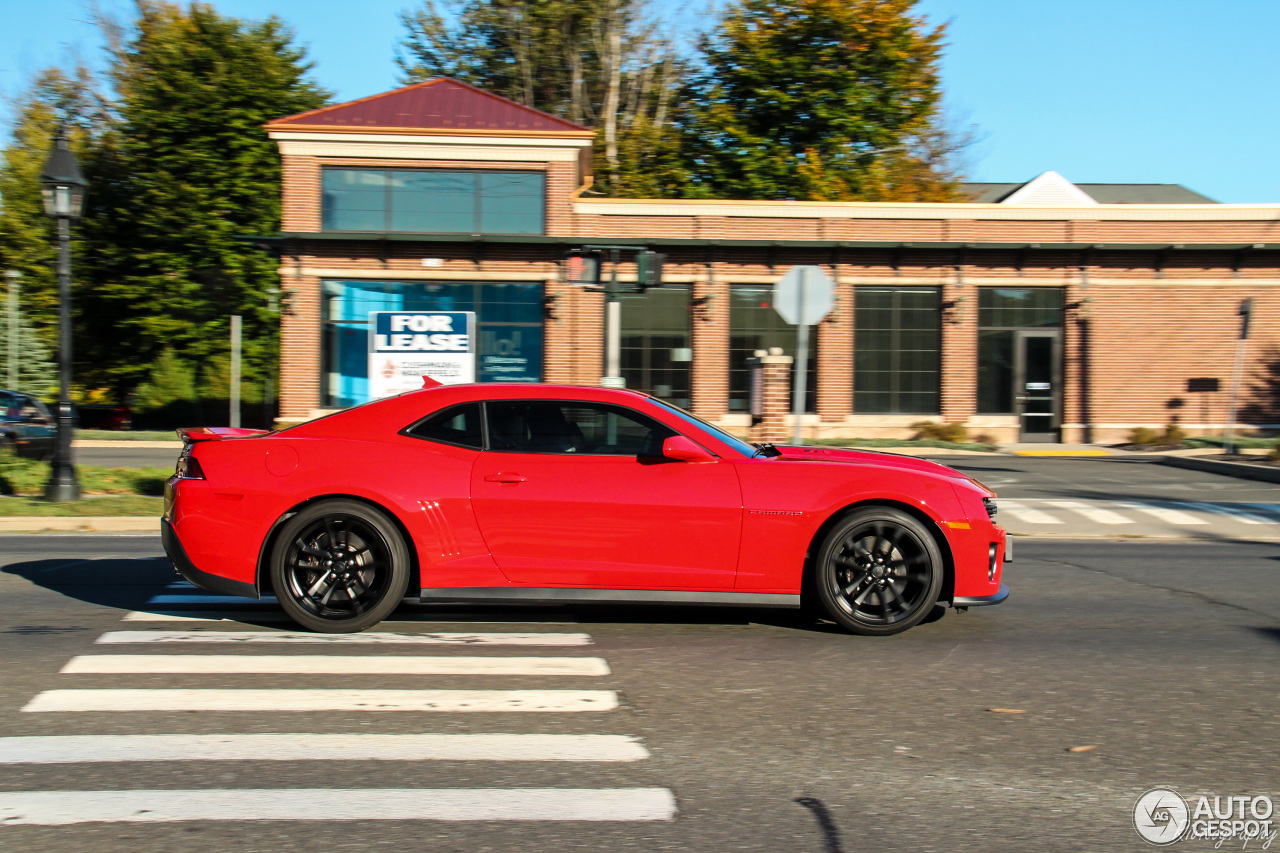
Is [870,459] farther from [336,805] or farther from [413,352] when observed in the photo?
[413,352]

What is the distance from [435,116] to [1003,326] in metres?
14.9

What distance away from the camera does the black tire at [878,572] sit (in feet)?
20.7

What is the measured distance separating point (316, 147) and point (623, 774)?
2444cm

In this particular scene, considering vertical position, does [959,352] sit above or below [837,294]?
below

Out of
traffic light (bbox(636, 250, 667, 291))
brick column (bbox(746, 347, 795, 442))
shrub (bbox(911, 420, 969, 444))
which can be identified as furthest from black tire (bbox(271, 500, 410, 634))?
shrub (bbox(911, 420, 969, 444))

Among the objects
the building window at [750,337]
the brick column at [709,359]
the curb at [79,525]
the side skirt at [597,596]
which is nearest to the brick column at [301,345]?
the brick column at [709,359]

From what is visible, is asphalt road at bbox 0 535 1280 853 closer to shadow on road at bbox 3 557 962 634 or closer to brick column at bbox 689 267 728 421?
shadow on road at bbox 3 557 962 634

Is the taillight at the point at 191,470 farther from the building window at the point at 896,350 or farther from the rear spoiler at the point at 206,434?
the building window at the point at 896,350

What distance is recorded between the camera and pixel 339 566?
20.7 feet

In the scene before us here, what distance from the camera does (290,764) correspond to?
416cm

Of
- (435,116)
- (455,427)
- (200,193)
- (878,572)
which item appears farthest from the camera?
(200,193)

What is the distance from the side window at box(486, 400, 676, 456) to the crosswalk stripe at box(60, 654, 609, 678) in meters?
1.23

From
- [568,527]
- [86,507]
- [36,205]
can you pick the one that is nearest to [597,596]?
[568,527]

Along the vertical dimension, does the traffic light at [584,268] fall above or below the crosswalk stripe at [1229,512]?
above
